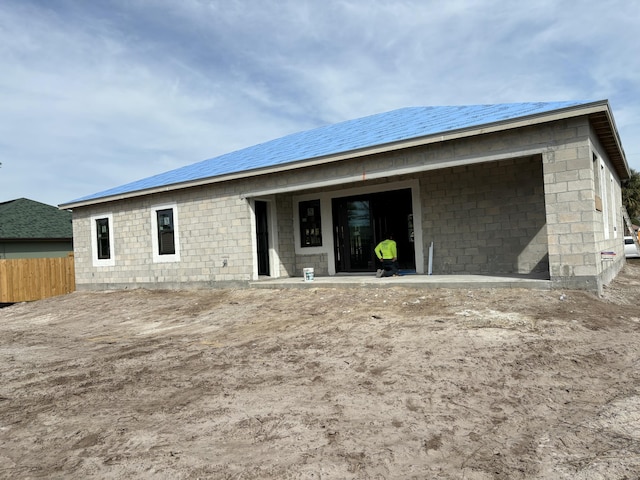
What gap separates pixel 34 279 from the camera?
18141mm

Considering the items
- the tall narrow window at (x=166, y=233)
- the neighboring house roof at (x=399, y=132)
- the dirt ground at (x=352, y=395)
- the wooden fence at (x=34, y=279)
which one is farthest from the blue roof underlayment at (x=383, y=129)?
the dirt ground at (x=352, y=395)

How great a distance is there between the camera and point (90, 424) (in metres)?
4.28

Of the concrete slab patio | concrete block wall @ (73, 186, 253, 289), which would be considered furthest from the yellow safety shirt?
concrete block wall @ (73, 186, 253, 289)

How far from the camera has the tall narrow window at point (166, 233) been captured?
15.3 meters

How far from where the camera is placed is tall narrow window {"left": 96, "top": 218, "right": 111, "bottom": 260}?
17328 millimetres

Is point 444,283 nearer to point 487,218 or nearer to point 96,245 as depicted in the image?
point 487,218

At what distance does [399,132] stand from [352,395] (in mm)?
8122

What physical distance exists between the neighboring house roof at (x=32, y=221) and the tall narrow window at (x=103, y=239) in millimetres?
7731

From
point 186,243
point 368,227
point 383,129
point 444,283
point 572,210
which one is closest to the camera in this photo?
point 572,210

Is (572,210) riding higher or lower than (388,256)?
higher

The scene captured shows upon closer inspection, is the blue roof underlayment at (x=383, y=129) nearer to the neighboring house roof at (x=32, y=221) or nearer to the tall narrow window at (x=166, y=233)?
the tall narrow window at (x=166, y=233)

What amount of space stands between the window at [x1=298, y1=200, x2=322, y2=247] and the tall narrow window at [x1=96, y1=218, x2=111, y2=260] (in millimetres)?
7480

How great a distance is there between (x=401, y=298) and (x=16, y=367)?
678 cm

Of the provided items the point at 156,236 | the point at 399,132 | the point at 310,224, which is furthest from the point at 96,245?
the point at 399,132
